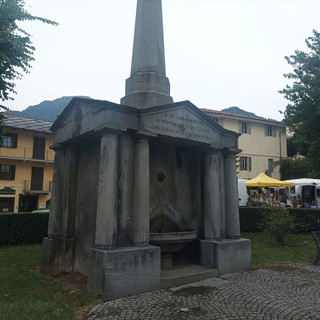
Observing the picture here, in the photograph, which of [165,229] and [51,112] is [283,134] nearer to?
[165,229]

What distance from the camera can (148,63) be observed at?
24.3 ft

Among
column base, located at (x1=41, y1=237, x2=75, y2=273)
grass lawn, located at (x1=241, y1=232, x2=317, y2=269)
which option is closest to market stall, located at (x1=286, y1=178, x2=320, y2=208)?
grass lawn, located at (x1=241, y1=232, x2=317, y2=269)

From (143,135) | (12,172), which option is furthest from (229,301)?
(12,172)

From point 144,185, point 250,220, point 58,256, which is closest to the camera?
point 144,185

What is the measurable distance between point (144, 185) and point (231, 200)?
273 centimetres

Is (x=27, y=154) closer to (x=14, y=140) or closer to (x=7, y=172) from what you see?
(x=14, y=140)

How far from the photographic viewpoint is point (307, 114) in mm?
12453

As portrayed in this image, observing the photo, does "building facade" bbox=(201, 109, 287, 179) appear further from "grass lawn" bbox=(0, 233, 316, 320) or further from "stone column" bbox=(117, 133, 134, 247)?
"stone column" bbox=(117, 133, 134, 247)

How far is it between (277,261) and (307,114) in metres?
7.05

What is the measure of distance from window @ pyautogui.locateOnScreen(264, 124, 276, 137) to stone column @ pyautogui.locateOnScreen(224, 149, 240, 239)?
2739cm

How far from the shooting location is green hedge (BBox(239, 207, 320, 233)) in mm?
14625

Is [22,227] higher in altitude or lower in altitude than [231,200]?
lower

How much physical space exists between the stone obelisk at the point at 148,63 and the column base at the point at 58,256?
3.74m

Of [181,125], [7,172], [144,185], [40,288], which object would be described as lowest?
[40,288]
